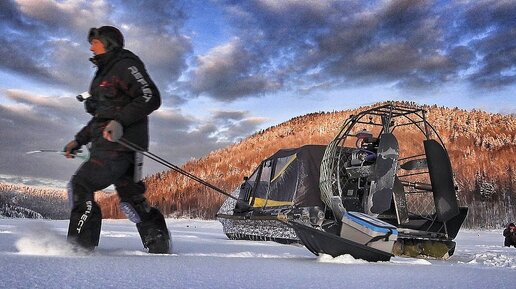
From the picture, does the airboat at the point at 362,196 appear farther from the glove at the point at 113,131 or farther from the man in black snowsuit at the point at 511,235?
the man in black snowsuit at the point at 511,235

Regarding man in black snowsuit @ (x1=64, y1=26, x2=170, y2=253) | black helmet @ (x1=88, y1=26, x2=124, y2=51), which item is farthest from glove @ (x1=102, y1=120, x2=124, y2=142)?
black helmet @ (x1=88, y1=26, x2=124, y2=51)

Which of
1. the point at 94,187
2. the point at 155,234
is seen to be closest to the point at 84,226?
the point at 94,187

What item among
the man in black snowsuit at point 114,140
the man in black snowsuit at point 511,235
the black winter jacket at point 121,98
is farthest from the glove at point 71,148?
the man in black snowsuit at point 511,235

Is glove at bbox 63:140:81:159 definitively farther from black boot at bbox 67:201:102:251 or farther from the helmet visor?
the helmet visor

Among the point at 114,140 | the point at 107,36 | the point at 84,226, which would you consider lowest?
the point at 84,226

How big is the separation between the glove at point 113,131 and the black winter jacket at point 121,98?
0.10 meters

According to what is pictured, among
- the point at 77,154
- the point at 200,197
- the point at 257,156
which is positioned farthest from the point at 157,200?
the point at 77,154

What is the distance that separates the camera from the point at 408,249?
6797 millimetres

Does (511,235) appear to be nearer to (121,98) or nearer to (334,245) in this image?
(334,245)

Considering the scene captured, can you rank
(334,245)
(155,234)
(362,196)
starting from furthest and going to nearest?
(362,196), (334,245), (155,234)

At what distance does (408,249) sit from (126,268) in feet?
16.9

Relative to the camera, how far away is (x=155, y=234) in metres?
3.81

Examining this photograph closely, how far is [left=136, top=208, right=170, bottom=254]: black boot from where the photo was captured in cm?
379

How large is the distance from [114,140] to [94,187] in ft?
1.21
